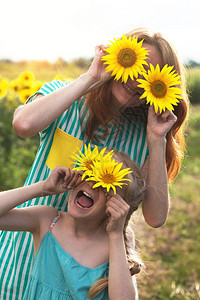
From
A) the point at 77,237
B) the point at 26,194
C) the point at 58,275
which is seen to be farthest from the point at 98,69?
the point at 58,275

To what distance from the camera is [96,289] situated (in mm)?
1751

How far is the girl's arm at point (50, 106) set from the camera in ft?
5.93

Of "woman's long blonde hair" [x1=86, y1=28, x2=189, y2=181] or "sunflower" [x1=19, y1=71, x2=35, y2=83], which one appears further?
"sunflower" [x1=19, y1=71, x2=35, y2=83]

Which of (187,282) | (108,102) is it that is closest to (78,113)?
(108,102)

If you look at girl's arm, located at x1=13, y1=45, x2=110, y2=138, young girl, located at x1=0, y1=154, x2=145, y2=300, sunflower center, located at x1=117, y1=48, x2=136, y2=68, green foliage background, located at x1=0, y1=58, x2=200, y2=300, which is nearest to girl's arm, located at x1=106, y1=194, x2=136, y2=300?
young girl, located at x1=0, y1=154, x2=145, y2=300

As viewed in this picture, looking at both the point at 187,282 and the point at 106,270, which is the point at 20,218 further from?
the point at 187,282

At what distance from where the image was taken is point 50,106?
1812 millimetres

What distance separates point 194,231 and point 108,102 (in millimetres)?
2880

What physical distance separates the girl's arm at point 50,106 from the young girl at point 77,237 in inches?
8.4

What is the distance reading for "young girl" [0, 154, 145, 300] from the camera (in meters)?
1.74

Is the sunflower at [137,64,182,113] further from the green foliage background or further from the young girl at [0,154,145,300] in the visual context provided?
the green foliage background

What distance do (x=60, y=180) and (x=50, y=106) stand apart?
313 millimetres

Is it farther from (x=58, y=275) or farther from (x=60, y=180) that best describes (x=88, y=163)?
(x=58, y=275)

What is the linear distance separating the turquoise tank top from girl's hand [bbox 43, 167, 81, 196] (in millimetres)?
222
